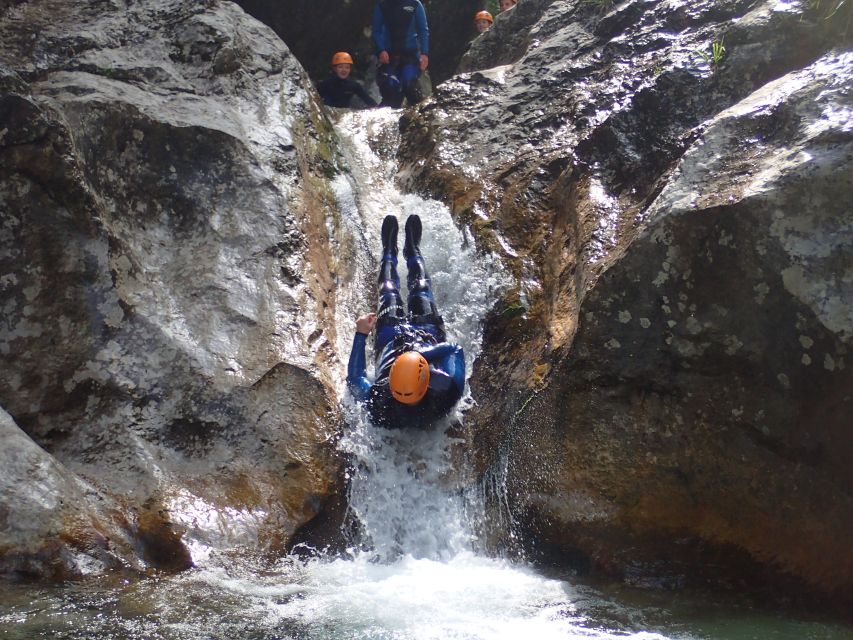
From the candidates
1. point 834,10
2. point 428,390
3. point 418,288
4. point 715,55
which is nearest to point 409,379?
point 428,390

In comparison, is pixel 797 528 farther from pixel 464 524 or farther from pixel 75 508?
pixel 75 508

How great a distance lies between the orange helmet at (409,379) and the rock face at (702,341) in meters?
0.61

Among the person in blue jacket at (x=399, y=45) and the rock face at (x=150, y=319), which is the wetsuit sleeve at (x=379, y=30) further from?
the rock face at (x=150, y=319)

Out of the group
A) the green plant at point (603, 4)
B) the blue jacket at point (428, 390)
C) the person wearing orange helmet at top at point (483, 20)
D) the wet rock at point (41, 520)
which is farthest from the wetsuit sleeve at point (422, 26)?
the wet rock at point (41, 520)

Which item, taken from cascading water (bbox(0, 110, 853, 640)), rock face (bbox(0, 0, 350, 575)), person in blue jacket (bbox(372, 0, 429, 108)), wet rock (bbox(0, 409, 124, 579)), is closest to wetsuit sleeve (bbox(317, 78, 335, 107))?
person in blue jacket (bbox(372, 0, 429, 108))

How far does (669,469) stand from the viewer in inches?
197

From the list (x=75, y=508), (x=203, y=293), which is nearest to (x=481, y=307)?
(x=203, y=293)

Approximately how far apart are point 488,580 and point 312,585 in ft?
3.88

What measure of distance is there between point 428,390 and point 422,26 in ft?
27.9

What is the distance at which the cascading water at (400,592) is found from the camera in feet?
12.6

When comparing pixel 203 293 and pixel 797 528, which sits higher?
pixel 203 293

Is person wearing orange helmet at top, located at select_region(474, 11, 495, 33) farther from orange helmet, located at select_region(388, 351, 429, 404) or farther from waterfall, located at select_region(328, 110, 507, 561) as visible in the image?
orange helmet, located at select_region(388, 351, 429, 404)

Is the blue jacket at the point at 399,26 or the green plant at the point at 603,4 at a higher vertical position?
the blue jacket at the point at 399,26

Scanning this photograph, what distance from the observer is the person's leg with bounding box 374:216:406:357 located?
22.1ft
